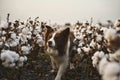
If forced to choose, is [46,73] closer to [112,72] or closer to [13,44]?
[13,44]

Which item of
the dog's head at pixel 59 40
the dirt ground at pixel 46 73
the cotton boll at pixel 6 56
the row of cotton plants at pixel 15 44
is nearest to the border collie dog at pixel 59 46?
the dog's head at pixel 59 40

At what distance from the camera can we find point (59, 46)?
4.87 meters

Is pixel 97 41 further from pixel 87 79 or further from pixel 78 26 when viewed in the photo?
pixel 78 26

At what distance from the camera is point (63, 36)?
481 centimetres

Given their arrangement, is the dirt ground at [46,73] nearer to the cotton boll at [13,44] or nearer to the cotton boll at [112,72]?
the cotton boll at [13,44]

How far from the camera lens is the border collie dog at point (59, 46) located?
4.75 m

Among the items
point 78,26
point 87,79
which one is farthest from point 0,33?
point 78,26

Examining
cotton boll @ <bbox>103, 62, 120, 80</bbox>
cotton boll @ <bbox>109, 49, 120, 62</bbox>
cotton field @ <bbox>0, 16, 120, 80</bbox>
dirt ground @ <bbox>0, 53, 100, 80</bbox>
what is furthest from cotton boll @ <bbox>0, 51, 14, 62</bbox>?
cotton boll @ <bbox>103, 62, 120, 80</bbox>

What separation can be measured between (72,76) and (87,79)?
0.28m

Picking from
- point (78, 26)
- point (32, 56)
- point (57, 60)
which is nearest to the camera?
point (57, 60)

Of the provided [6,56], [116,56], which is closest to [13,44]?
[6,56]

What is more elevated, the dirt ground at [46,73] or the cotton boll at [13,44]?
the cotton boll at [13,44]

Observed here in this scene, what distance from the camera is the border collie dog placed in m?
4.75

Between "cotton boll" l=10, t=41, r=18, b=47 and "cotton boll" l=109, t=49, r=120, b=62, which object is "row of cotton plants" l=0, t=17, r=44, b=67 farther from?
"cotton boll" l=109, t=49, r=120, b=62
